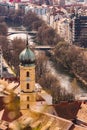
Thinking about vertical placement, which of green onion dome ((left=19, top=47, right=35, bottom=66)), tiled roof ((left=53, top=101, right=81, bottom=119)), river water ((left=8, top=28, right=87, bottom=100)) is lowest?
river water ((left=8, top=28, right=87, bottom=100))

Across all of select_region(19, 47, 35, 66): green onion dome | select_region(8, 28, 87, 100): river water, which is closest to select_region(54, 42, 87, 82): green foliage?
select_region(8, 28, 87, 100): river water

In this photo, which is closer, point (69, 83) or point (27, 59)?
point (27, 59)

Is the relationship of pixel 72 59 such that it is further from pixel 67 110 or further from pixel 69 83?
pixel 67 110

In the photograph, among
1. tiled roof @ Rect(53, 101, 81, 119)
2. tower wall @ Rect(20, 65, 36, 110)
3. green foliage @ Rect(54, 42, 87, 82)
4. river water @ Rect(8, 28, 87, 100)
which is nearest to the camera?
tiled roof @ Rect(53, 101, 81, 119)

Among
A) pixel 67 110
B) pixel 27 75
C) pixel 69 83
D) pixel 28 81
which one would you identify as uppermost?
pixel 27 75

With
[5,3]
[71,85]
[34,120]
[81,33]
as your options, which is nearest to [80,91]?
[71,85]

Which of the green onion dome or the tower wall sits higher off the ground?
the green onion dome

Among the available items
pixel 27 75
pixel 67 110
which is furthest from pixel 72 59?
pixel 67 110

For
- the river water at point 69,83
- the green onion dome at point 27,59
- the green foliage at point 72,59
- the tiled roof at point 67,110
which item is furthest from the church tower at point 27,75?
the green foliage at point 72,59

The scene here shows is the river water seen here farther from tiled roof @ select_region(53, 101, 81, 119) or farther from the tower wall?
the tower wall

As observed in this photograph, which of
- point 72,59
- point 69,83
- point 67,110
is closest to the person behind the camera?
point 67,110

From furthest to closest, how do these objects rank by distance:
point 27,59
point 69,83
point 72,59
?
point 72,59, point 69,83, point 27,59

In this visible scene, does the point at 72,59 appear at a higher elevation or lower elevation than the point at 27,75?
lower
